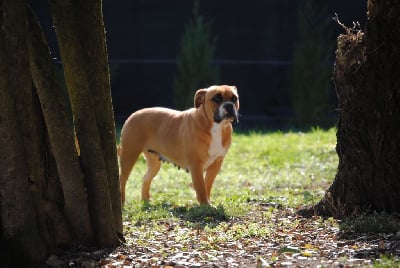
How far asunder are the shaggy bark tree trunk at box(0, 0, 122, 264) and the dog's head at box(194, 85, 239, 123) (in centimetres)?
297

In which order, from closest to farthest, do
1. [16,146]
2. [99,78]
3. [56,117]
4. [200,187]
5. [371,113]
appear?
1. [16,146]
2. [56,117]
3. [99,78]
4. [371,113]
5. [200,187]

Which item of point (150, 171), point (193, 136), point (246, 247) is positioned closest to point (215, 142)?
point (193, 136)

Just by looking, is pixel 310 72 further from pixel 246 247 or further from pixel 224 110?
pixel 246 247

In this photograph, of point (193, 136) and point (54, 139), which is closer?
point (54, 139)

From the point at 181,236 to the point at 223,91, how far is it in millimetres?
2744

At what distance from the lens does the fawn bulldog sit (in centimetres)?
849

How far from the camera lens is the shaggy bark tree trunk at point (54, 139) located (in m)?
4.91

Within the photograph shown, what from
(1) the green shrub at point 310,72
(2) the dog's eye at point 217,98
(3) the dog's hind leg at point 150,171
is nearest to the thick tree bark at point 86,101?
(2) the dog's eye at point 217,98

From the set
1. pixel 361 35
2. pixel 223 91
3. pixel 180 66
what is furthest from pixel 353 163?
pixel 180 66

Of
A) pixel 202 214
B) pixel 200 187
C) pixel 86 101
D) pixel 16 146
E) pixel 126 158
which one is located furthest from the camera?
pixel 126 158

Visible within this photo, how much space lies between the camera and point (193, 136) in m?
8.57

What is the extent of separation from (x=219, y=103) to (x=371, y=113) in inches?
102

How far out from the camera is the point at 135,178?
455 inches

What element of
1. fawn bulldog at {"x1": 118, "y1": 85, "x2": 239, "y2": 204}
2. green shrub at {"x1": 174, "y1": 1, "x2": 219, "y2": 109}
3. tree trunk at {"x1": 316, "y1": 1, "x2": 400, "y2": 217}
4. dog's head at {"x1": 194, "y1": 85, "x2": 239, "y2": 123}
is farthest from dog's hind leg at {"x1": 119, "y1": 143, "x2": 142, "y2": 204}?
green shrub at {"x1": 174, "y1": 1, "x2": 219, "y2": 109}
